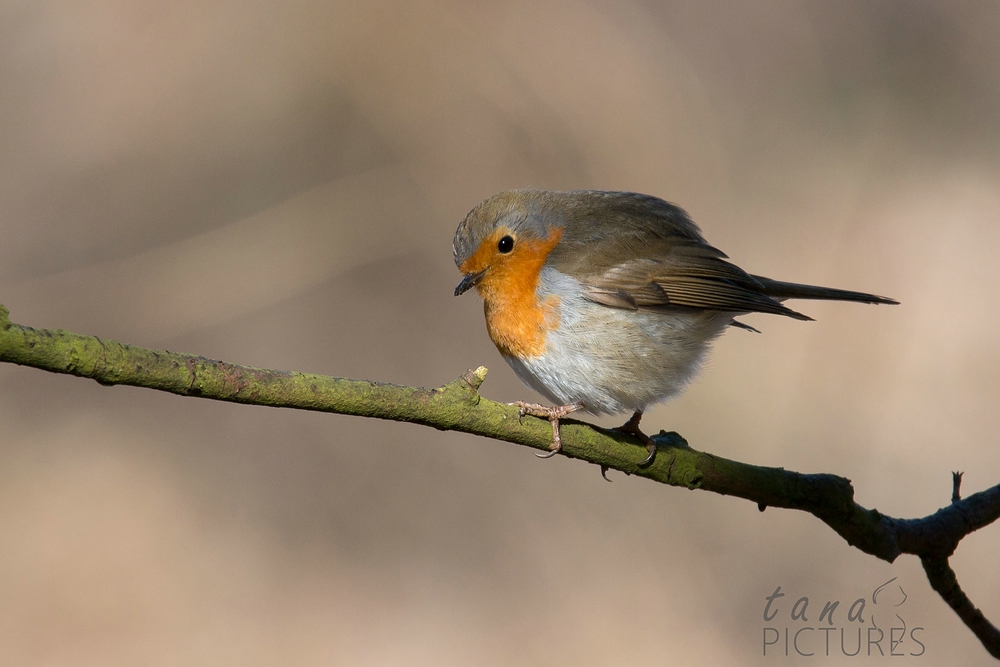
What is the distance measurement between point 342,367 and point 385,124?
1.78 meters

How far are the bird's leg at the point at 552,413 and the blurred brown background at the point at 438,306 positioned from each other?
275 cm

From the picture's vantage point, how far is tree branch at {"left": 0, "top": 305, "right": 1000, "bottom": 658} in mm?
1629

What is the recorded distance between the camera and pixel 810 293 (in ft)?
10.8

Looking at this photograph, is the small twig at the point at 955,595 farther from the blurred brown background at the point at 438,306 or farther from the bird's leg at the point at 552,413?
the blurred brown background at the point at 438,306

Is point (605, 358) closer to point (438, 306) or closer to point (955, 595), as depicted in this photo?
point (955, 595)

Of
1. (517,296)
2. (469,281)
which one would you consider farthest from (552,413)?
(469,281)

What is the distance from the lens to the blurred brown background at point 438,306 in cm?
516

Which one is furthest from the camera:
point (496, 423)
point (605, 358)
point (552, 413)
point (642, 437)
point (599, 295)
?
point (599, 295)

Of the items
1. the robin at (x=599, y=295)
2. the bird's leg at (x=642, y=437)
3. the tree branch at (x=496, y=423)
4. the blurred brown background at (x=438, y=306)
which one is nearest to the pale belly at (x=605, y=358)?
the robin at (x=599, y=295)

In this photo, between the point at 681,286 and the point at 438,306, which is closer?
the point at 681,286

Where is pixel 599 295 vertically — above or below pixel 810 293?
below

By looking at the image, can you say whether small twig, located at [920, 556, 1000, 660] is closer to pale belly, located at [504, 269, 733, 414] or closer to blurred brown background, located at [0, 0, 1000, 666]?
pale belly, located at [504, 269, 733, 414]

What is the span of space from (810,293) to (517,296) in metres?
1.13

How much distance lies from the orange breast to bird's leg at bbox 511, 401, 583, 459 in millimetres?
271
